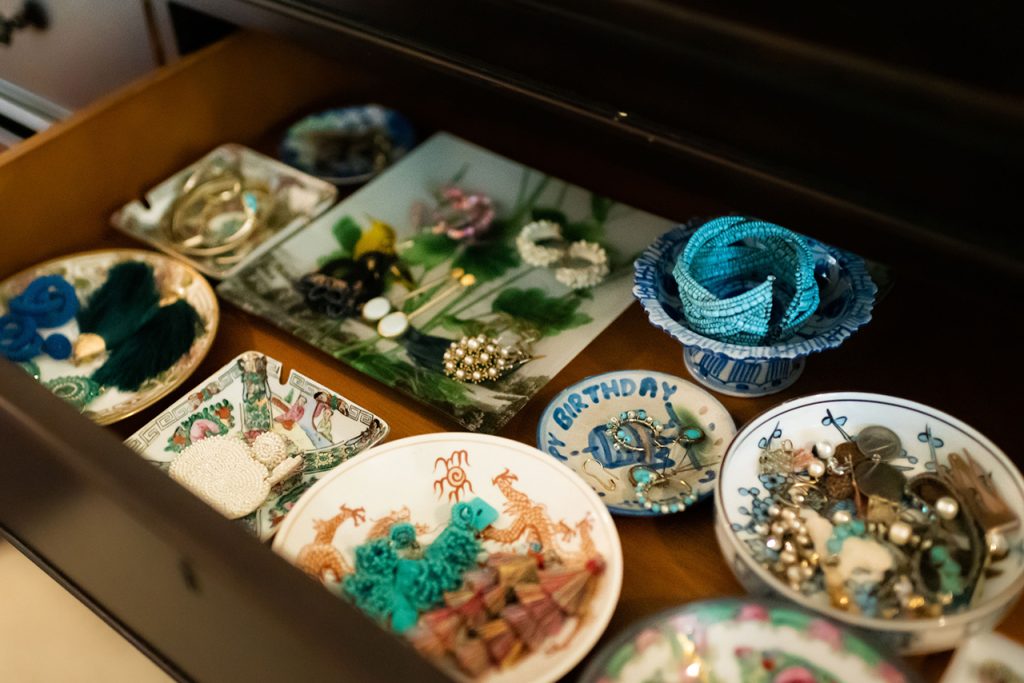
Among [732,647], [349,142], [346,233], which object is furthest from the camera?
[349,142]

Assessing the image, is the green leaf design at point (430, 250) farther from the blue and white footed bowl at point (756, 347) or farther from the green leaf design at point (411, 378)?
the blue and white footed bowl at point (756, 347)

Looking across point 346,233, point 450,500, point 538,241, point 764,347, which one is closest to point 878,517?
point 764,347

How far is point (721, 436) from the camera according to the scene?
699mm

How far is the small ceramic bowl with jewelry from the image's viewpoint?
1.78ft

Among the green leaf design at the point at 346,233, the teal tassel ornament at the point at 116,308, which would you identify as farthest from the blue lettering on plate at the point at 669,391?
the teal tassel ornament at the point at 116,308

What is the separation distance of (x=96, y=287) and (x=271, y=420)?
267 millimetres

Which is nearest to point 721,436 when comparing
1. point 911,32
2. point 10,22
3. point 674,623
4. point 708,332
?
point 708,332

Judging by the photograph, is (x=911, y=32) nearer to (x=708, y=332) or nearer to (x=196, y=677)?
(x=708, y=332)

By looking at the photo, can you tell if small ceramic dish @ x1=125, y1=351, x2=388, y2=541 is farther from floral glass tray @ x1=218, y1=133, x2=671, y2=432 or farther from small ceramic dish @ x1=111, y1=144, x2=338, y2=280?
small ceramic dish @ x1=111, y1=144, x2=338, y2=280

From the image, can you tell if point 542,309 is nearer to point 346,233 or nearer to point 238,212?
point 346,233

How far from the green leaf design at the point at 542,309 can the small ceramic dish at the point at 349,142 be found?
0.26m

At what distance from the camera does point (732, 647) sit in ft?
1.70

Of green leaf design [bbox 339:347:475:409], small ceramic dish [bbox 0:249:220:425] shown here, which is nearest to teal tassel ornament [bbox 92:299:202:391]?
small ceramic dish [bbox 0:249:220:425]

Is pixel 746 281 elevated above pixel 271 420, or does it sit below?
above
